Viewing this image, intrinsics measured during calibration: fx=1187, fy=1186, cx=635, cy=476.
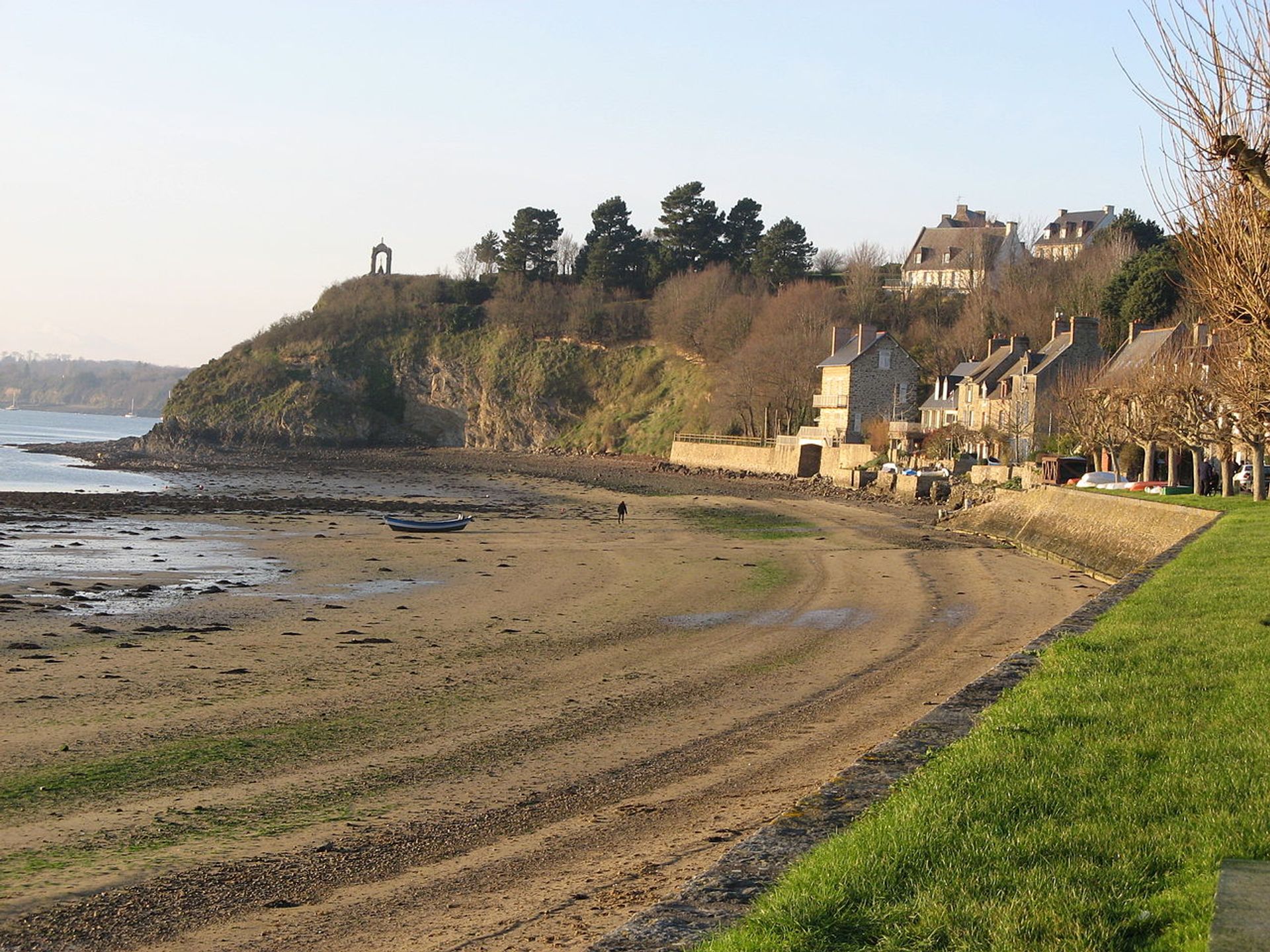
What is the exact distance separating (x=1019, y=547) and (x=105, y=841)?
1185 inches

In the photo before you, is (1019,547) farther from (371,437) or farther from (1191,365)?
(371,437)

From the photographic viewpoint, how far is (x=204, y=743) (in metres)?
11.5

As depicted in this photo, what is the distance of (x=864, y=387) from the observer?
7544cm

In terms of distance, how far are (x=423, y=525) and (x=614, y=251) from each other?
8770cm

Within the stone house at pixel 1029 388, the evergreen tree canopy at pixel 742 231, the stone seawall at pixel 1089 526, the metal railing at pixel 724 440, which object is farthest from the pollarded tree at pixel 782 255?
the stone seawall at pixel 1089 526

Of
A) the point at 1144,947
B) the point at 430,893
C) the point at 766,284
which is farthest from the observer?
the point at 766,284

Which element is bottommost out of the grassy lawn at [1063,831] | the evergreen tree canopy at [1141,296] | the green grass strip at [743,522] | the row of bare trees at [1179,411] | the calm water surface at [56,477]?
the calm water surface at [56,477]

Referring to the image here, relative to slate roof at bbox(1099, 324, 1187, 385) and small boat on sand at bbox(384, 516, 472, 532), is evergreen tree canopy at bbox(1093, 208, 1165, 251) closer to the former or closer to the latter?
slate roof at bbox(1099, 324, 1187, 385)

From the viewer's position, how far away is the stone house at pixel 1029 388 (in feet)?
189

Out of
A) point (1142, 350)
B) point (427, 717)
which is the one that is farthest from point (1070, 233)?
point (427, 717)

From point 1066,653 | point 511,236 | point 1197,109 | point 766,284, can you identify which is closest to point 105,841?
point 1066,653

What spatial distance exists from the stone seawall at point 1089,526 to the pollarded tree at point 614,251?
272ft

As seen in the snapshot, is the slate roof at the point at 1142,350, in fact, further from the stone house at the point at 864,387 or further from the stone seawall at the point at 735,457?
the stone seawall at the point at 735,457

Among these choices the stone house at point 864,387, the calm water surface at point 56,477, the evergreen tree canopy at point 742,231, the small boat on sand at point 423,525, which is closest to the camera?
the small boat on sand at point 423,525
